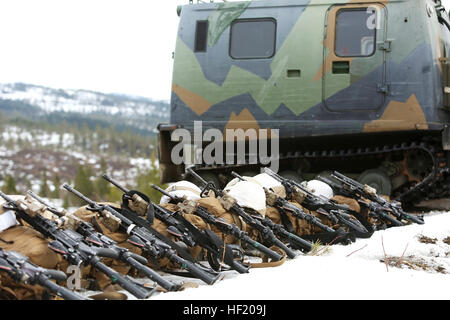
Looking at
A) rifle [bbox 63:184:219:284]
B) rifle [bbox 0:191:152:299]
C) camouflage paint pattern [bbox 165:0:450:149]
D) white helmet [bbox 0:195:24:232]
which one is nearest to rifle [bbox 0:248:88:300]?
rifle [bbox 0:191:152:299]

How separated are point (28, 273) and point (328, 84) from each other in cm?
732

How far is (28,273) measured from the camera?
3783 millimetres

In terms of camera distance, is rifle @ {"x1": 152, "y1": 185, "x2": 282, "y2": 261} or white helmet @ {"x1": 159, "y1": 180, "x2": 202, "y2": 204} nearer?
rifle @ {"x1": 152, "y1": 185, "x2": 282, "y2": 261}

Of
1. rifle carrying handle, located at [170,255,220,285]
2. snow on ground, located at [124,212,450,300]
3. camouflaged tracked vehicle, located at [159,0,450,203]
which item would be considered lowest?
snow on ground, located at [124,212,450,300]

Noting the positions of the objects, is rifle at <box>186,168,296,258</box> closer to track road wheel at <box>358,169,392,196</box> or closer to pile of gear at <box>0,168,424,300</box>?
pile of gear at <box>0,168,424,300</box>

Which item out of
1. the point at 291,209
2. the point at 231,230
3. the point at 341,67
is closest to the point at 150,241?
the point at 231,230

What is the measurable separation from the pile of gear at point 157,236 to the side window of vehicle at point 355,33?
321 cm

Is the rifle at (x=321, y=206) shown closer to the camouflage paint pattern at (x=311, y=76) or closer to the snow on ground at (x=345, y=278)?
the snow on ground at (x=345, y=278)

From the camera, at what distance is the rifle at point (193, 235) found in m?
5.31

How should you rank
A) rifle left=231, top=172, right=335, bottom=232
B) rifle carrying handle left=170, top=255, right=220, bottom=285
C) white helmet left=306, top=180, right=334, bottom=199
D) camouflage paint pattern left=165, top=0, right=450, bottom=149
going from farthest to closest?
camouflage paint pattern left=165, top=0, right=450, bottom=149, white helmet left=306, top=180, right=334, bottom=199, rifle left=231, top=172, right=335, bottom=232, rifle carrying handle left=170, top=255, right=220, bottom=285

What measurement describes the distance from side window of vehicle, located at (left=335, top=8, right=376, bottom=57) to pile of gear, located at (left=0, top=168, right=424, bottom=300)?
10.5 feet

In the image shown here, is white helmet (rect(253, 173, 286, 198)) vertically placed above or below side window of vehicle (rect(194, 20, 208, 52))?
below

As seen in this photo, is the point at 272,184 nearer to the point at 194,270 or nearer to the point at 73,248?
the point at 194,270

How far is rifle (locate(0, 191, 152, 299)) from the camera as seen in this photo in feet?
13.8
